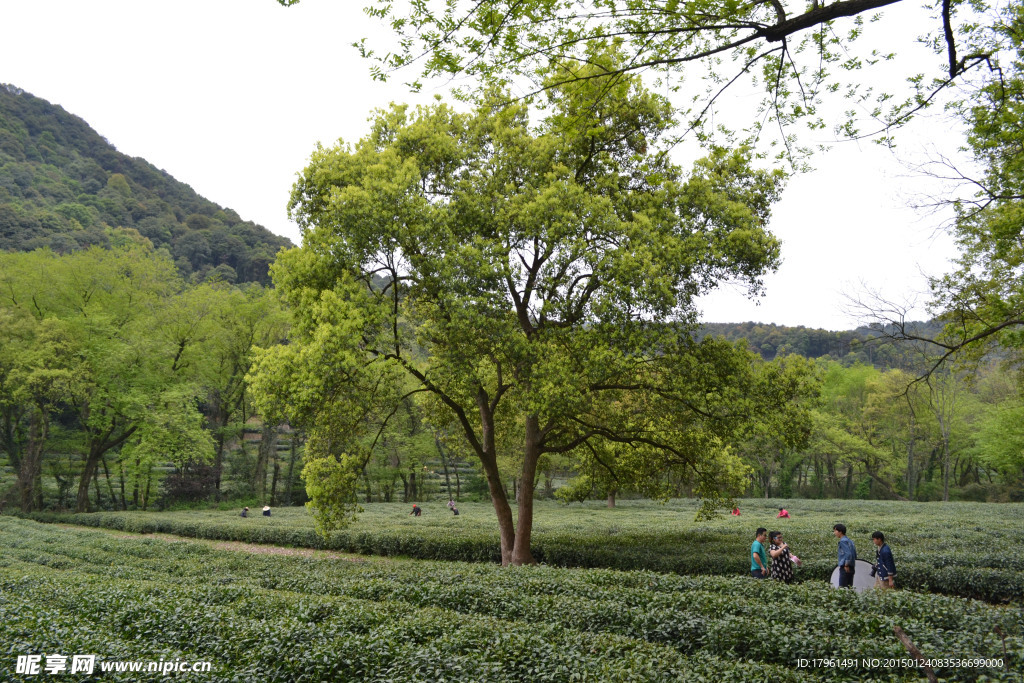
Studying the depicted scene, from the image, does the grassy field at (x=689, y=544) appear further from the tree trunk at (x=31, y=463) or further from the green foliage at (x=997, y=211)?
the tree trunk at (x=31, y=463)

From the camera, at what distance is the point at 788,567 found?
9547mm

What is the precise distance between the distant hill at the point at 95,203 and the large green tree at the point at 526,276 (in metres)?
47.6

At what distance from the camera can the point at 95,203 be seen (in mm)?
70438

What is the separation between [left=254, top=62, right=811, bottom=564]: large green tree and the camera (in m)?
10.9

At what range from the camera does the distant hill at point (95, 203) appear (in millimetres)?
55781

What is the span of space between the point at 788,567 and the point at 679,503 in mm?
28801

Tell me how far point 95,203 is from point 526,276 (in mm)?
79062

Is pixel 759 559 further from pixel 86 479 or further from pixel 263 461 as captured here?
pixel 263 461

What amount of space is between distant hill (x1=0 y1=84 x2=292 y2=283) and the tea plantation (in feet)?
175

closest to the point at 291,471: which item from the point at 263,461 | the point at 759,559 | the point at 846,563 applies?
the point at 263,461

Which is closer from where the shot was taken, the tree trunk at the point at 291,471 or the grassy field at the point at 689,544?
the grassy field at the point at 689,544

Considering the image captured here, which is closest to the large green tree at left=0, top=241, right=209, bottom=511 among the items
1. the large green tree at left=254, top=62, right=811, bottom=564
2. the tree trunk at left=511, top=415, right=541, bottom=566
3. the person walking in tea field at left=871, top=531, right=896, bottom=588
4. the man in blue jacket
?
the large green tree at left=254, top=62, right=811, bottom=564

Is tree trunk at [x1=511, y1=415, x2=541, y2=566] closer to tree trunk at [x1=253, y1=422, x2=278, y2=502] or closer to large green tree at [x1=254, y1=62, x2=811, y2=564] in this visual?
large green tree at [x1=254, y1=62, x2=811, y2=564]

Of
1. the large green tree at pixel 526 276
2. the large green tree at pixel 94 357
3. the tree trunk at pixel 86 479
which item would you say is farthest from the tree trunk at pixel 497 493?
the tree trunk at pixel 86 479
